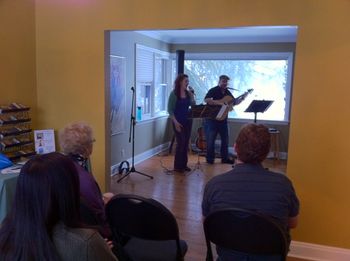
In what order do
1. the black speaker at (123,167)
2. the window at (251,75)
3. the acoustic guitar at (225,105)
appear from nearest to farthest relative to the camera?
the black speaker at (123,167) → the acoustic guitar at (225,105) → the window at (251,75)

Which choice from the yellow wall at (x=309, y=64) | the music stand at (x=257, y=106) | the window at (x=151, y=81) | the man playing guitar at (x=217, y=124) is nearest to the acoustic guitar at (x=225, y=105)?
the man playing guitar at (x=217, y=124)

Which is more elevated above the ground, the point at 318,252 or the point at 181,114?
the point at 181,114

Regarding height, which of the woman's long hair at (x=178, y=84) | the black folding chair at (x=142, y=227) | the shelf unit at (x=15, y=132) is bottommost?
the black folding chair at (x=142, y=227)

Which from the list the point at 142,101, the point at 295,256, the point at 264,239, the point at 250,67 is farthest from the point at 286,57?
the point at 264,239

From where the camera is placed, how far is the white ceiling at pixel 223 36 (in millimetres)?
6062

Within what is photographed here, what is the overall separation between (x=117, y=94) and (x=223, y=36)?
2595mm

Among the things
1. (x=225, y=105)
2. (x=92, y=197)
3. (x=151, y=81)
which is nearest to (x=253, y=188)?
(x=92, y=197)

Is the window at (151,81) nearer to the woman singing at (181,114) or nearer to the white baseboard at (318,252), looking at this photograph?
the woman singing at (181,114)

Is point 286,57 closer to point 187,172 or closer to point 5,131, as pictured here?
point 187,172

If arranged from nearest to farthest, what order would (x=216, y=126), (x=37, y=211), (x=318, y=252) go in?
(x=37, y=211) < (x=318, y=252) < (x=216, y=126)

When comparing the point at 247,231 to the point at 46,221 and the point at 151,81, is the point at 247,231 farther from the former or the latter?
the point at 151,81

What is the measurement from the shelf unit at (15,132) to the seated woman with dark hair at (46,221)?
2.38m

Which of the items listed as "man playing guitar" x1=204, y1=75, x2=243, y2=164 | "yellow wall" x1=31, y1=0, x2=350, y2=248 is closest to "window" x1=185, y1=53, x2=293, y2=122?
"man playing guitar" x1=204, y1=75, x2=243, y2=164

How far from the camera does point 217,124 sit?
612 centimetres
